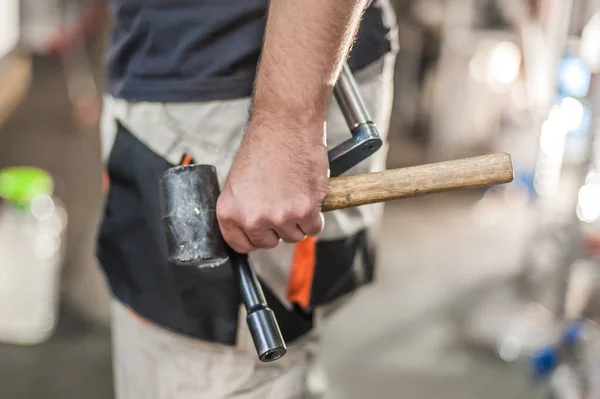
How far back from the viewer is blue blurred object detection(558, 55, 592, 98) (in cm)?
193

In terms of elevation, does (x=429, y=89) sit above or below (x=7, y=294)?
below

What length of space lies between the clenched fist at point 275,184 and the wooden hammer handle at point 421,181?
43 mm

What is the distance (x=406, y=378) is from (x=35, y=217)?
3.72ft

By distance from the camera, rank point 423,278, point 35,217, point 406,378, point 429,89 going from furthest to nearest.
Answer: point 429,89 → point 423,278 → point 35,217 → point 406,378

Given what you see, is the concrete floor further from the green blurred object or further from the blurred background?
the green blurred object

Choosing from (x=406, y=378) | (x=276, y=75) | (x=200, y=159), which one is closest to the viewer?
(x=276, y=75)

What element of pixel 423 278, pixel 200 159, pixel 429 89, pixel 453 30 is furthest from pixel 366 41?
pixel 429 89

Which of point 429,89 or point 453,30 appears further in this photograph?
point 429,89

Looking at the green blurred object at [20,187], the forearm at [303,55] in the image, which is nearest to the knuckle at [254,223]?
the forearm at [303,55]

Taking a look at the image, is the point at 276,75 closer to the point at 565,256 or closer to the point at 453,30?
the point at 565,256

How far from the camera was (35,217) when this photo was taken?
198 centimetres

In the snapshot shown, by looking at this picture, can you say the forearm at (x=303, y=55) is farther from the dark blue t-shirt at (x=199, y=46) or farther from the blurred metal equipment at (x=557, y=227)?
the blurred metal equipment at (x=557, y=227)

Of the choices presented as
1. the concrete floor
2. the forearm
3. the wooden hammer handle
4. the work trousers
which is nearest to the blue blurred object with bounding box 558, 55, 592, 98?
the concrete floor

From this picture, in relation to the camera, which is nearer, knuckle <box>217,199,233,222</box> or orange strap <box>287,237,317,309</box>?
knuckle <box>217,199,233,222</box>
